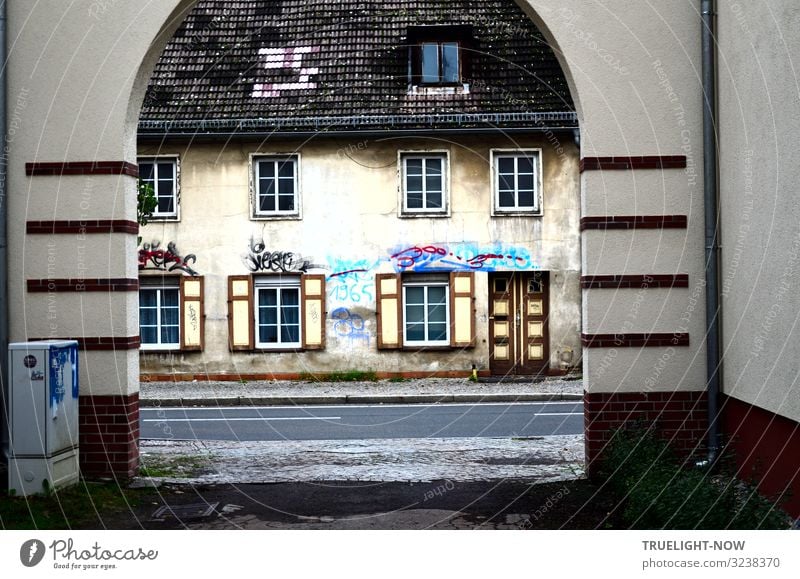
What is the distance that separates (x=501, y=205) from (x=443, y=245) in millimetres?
1551

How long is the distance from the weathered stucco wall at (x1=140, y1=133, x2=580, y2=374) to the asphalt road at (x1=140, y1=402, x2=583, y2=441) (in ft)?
13.5

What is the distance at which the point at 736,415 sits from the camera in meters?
8.75

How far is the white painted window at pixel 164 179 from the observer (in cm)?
2387

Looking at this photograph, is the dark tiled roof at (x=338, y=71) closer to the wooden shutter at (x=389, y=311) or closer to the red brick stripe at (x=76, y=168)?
the wooden shutter at (x=389, y=311)

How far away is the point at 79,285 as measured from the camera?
30.7 feet

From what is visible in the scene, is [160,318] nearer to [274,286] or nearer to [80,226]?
[274,286]

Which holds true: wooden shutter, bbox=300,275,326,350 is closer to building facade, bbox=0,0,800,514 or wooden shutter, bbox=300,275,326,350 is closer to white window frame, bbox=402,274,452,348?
white window frame, bbox=402,274,452,348

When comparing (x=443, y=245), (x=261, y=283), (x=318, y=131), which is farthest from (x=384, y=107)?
(x=261, y=283)

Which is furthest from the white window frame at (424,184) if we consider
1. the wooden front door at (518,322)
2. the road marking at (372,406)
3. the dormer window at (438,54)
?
the road marking at (372,406)

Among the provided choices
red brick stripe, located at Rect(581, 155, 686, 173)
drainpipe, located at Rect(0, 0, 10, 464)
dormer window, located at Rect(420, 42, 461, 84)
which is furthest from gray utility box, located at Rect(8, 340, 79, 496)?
dormer window, located at Rect(420, 42, 461, 84)

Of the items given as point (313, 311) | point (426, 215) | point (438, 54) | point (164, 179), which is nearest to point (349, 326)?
point (313, 311)

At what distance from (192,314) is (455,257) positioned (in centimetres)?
594

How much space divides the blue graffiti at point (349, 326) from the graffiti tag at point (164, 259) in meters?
3.33
